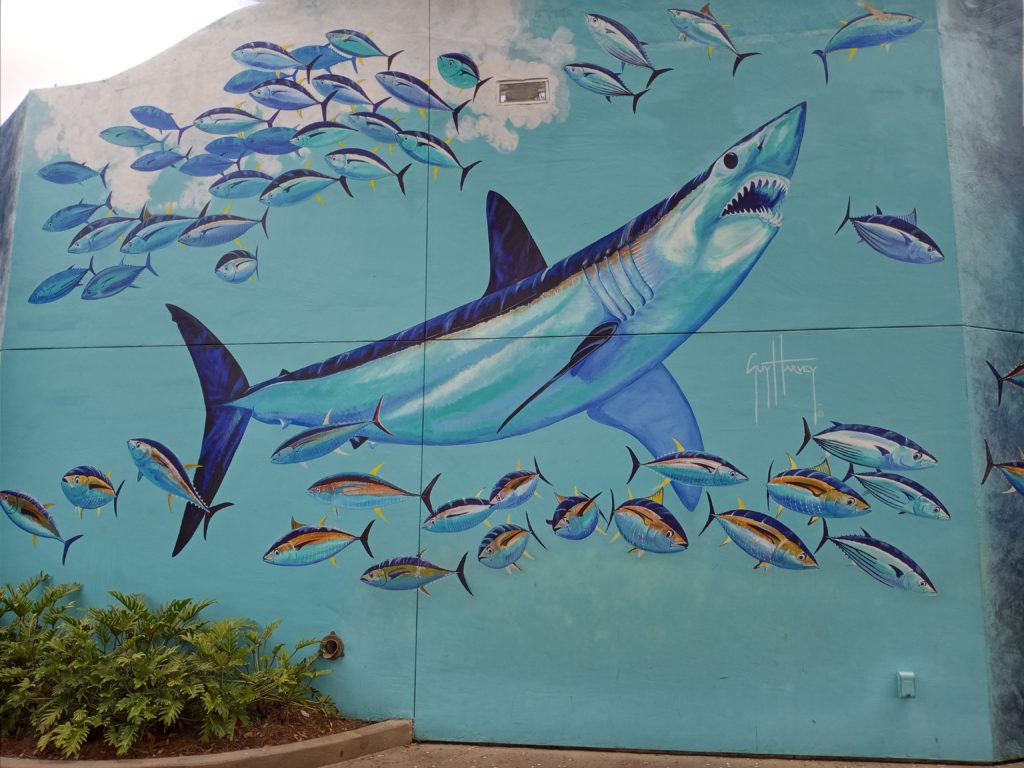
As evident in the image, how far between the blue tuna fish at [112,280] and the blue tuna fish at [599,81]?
364 centimetres

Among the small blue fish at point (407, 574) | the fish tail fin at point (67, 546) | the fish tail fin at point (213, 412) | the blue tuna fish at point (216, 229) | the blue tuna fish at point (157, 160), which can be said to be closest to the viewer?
the small blue fish at point (407, 574)

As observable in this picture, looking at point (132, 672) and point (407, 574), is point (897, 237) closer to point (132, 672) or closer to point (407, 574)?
point (407, 574)

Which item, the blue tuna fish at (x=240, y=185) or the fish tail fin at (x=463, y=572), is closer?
the fish tail fin at (x=463, y=572)

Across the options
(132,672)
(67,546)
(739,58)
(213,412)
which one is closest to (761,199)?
(739,58)

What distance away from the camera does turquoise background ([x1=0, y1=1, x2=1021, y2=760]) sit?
6688 mm

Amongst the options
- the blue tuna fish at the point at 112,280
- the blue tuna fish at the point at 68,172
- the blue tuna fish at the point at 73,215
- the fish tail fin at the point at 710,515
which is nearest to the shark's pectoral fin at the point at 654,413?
the fish tail fin at the point at 710,515

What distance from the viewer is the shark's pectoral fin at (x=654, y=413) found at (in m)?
7.00

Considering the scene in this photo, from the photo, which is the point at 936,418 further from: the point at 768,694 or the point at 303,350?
the point at 303,350

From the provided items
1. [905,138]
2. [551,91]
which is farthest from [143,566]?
[905,138]

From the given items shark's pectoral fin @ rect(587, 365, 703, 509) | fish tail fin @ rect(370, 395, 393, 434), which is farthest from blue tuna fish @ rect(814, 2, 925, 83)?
fish tail fin @ rect(370, 395, 393, 434)

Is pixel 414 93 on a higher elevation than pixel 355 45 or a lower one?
lower

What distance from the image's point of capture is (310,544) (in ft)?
23.9

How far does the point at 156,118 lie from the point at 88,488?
303 cm

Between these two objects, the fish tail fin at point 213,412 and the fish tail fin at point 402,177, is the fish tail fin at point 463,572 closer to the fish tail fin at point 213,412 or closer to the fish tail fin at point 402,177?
the fish tail fin at point 213,412
